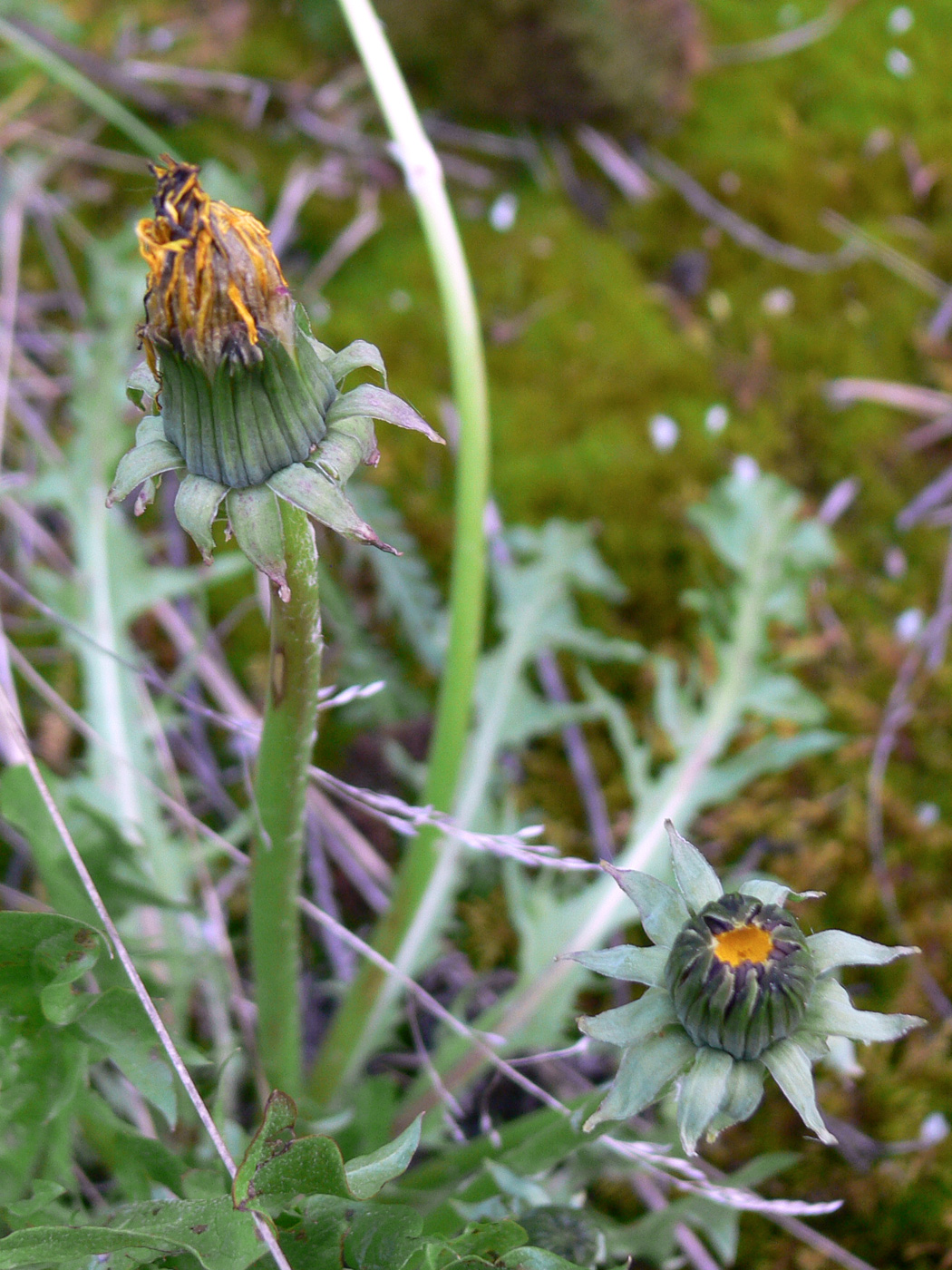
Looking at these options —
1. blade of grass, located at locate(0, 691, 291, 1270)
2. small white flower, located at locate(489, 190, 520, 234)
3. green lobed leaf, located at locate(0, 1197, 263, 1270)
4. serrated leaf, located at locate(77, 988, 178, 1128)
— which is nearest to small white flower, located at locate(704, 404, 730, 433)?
small white flower, located at locate(489, 190, 520, 234)

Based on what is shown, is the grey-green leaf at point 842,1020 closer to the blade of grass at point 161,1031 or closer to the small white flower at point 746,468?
the blade of grass at point 161,1031

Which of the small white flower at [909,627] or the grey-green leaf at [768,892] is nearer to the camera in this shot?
the grey-green leaf at [768,892]

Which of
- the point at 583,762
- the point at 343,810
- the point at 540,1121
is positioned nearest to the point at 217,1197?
the point at 540,1121

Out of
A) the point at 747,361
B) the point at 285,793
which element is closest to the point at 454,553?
the point at 285,793

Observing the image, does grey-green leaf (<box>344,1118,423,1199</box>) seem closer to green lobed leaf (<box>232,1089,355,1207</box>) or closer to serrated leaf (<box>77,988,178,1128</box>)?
green lobed leaf (<box>232,1089,355,1207</box>)

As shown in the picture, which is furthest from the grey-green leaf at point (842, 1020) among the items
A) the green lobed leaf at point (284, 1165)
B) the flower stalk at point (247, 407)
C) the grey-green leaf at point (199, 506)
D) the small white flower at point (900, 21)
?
the small white flower at point (900, 21)

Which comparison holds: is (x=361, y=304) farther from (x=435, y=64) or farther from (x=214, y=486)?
(x=214, y=486)
